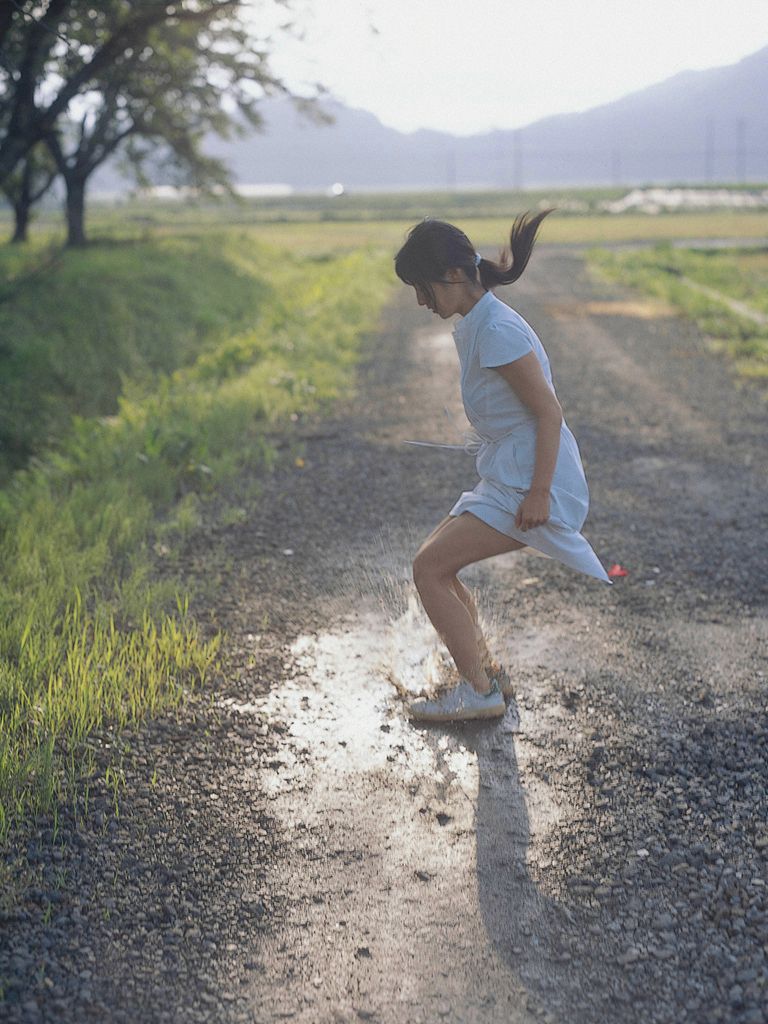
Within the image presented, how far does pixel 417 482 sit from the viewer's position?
802cm

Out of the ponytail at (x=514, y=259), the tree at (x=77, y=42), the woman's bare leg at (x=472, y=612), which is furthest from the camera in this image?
the tree at (x=77, y=42)

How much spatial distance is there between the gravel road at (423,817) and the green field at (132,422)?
27 centimetres

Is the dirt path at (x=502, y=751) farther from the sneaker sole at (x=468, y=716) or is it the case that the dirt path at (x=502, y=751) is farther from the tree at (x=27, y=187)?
the tree at (x=27, y=187)

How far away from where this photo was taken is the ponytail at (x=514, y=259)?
147 inches

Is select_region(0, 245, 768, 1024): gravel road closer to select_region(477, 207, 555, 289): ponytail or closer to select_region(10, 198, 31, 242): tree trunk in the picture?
select_region(477, 207, 555, 289): ponytail

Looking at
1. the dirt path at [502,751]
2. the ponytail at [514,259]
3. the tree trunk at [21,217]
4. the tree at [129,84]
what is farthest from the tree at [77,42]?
the tree trunk at [21,217]

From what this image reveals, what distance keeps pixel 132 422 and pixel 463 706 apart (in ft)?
20.5

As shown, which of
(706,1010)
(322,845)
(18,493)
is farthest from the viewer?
(18,493)

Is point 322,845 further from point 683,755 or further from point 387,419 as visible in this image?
point 387,419

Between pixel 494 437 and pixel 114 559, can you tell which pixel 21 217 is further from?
pixel 494 437

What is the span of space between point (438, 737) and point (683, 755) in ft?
2.88

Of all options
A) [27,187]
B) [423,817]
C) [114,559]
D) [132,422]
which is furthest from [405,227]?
[423,817]

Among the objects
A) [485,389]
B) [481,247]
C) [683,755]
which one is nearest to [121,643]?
[485,389]

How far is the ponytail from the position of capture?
373 cm
